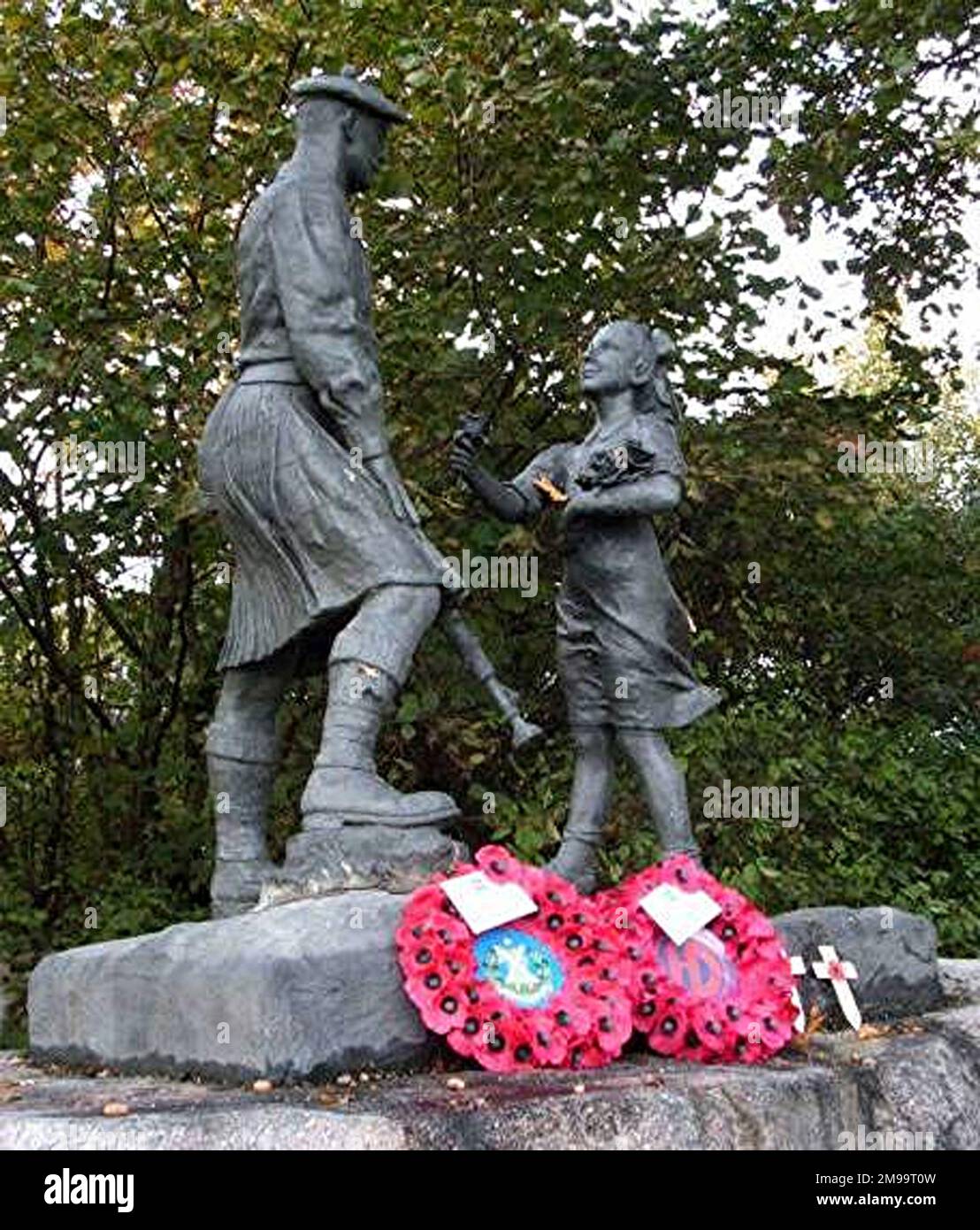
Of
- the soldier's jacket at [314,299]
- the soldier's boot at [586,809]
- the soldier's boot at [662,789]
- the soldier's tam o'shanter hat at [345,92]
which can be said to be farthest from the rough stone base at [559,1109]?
the soldier's tam o'shanter hat at [345,92]

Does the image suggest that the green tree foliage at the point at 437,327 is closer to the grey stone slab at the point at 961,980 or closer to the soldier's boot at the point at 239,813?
the grey stone slab at the point at 961,980

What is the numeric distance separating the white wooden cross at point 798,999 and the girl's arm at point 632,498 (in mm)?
1481

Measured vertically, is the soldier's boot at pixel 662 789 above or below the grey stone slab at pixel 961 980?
above

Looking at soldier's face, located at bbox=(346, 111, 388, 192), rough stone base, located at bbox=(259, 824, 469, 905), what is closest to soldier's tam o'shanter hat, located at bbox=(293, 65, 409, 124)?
soldier's face, located at bbox=(346, 111, 388, 192)

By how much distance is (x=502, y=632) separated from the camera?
8.37 m

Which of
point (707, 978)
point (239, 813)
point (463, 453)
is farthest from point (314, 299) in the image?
point (707, 978)

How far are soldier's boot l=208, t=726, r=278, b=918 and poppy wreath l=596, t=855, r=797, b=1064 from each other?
1.07 metres

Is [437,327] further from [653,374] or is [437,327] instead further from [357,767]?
[357,767]

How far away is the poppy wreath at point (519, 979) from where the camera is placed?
380cm

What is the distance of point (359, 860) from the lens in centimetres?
433

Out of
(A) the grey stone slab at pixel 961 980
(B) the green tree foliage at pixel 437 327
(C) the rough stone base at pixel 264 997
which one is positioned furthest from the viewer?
(B) the green tree foliage at pixel 437 327

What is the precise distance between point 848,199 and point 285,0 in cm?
336

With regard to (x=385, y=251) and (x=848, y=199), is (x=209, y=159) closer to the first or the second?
(x=385, y=251)

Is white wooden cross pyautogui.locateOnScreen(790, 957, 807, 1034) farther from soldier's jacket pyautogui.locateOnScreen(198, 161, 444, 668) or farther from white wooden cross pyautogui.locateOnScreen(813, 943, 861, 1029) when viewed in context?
soldier's jacket pyautogui.locateOnScreen(198, 161, 444, 668)
